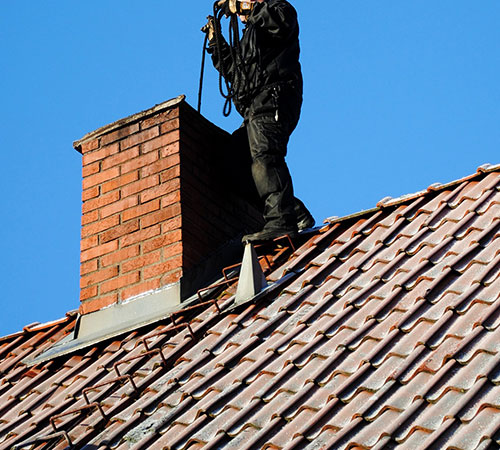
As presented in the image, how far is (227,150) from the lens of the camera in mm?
8906

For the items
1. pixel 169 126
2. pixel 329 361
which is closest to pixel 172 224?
pixel 169 126

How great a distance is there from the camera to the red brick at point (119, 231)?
28.0 feet

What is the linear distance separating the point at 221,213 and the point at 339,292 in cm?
206

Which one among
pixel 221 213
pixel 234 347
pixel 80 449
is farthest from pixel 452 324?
pixel 221 213

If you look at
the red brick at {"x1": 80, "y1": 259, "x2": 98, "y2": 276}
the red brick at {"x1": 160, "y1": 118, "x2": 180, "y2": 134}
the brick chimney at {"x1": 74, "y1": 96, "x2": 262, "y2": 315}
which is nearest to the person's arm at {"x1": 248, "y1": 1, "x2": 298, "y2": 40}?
the brick chimney at {"x1": 74, "y1": 96, "x2": 262, "y2": 315}

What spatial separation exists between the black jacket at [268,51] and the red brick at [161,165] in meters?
0.67

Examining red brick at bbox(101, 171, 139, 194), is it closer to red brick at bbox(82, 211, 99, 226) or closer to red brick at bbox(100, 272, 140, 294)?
red brick at bbox(82, 211, 99, 226)

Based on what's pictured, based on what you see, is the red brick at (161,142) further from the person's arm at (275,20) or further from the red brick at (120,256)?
the person's arm at (275,20)

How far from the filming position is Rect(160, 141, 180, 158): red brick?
8.59 m

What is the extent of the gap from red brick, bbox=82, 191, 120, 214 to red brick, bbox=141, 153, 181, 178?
10.9 inches

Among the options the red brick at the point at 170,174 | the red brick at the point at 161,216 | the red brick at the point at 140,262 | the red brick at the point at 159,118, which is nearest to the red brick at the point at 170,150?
the red brick at the point at 170,174

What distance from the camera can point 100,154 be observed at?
355 inches

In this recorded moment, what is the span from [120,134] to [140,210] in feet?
2.44

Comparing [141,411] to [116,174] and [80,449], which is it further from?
[116,174]
